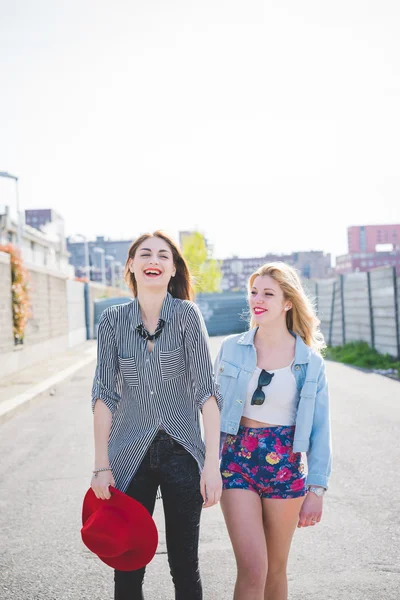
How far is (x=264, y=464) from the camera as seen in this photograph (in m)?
2.85

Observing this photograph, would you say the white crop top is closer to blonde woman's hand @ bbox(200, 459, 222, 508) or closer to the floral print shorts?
the floral print shorts

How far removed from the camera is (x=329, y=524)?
4684 mm

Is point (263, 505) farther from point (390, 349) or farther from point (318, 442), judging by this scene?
point (390, 349)

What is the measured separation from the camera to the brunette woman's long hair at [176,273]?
9.46 feet

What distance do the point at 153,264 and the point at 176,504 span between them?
982 millimetres

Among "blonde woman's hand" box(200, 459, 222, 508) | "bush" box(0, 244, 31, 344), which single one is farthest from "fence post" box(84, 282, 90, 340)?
"blonde woman's hand" box(200, 459, 222, 508)

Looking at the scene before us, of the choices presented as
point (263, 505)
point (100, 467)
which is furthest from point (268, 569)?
point (100, 467)

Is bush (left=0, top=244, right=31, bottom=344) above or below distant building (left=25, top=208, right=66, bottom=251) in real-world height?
below

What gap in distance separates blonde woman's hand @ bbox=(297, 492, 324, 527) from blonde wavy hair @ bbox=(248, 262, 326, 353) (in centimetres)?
73

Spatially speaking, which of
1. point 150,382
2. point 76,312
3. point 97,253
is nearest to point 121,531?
point 150,382

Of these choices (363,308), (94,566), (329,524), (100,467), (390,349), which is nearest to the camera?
(100,467)

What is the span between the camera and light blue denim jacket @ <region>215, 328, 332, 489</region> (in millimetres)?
2895

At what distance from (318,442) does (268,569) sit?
594mm

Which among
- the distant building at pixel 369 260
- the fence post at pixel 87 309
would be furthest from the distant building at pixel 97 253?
the fence post at pixel 87 309
